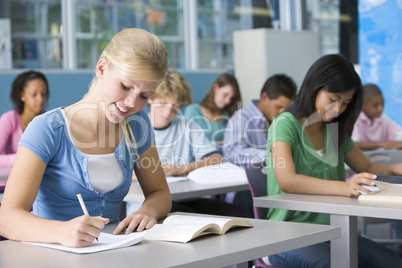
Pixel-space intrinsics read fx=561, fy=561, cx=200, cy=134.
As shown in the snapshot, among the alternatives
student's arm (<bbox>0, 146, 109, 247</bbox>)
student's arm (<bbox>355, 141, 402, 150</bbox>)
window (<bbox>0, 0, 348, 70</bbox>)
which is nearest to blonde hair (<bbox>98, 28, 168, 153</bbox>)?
student's arm (<bbox>0, 146, 109, 247</bbox>)

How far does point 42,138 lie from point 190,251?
583mm

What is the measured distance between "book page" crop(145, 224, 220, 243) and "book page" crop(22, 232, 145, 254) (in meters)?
0.04

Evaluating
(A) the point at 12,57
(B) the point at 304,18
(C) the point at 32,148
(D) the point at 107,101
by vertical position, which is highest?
(B) the point at 304,18

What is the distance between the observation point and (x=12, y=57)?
564 centimetres

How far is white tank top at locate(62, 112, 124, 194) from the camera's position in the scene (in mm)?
1719

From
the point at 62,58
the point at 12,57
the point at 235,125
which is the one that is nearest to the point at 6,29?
the point at 12,57

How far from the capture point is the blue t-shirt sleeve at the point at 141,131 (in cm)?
191

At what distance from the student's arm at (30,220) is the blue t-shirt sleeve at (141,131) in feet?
1.26

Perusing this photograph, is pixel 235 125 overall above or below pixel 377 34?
below

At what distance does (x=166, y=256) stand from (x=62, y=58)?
198 inches

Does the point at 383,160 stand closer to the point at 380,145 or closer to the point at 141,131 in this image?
the point at 380,145

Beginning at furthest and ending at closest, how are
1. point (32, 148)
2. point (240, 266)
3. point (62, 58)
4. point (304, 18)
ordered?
point (304, 18) < point (62, 58) < point (32, 148) < point (240, 266)

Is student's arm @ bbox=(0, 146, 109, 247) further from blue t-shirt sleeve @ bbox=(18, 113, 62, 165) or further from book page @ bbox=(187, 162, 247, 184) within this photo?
book page @ bbox=(187, 162, 247, 184)

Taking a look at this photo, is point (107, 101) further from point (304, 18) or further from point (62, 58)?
point (304, 18)
